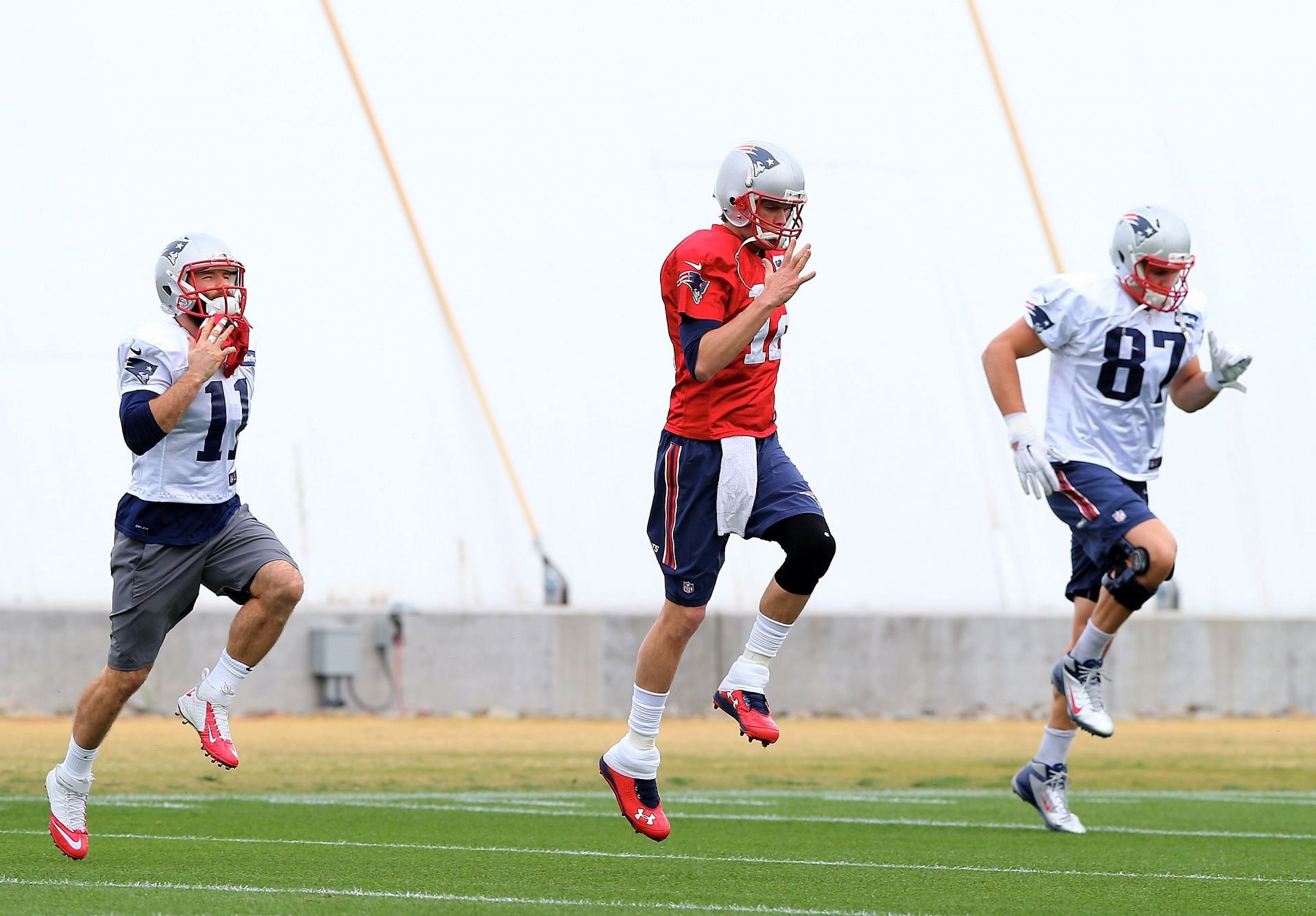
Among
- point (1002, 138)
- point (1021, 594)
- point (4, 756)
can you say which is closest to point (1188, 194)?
point (1002, 138)

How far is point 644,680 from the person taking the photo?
274 inches

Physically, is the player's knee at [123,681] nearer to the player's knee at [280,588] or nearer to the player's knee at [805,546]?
the player's knee at [280,588]

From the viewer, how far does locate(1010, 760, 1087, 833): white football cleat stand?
8.54 m

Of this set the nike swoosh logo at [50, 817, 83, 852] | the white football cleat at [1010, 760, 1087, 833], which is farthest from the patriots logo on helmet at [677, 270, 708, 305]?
the white football cleat at [1010, 760, 1087, 833]

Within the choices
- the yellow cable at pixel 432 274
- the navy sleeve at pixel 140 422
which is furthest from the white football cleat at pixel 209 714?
the yellow cable at pixel 432 274

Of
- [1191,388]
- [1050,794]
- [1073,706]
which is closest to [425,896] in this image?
[1073,706]

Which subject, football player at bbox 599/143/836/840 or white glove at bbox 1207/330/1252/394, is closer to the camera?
football player at bbox 599/143/836/840

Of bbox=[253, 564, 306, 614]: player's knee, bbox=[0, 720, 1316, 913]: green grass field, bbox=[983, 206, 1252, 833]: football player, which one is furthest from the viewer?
bbox=[983, 206, 1252, 833]: football player

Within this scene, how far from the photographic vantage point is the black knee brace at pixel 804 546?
6660mm

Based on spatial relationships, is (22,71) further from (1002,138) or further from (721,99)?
(1002,138)

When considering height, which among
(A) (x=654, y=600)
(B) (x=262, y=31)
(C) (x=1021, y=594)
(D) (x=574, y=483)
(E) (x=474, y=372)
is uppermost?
(B) (x=262, y=31)

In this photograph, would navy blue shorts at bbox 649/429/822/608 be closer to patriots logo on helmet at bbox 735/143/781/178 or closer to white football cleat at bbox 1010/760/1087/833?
patriots logo on helmet at bbox 735/143/781/178

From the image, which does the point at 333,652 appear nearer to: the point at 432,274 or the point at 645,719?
the point at 432,274

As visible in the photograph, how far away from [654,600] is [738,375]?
11.9 meters
